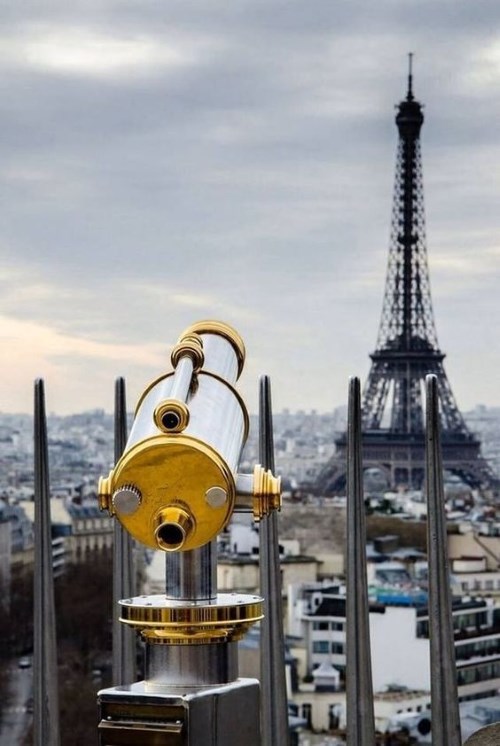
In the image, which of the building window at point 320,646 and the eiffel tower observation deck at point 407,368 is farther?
the eiffel tower observation deck at point 407,368

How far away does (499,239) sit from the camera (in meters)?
40.7

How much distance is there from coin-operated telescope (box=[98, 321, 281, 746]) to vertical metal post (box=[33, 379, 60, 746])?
216cm

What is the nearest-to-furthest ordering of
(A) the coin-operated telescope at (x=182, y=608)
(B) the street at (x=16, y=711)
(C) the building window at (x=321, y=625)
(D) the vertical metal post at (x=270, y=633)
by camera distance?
1. (A) the coin-operated telescope at (x=182, y=608)
2. (D) the vertical metal post at (x=270, y=633)
3. (B) the street at (x=16, y=711)
4. (C) the building window at (x=321, y=625)

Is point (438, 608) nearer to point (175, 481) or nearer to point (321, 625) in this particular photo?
point (175, 481)

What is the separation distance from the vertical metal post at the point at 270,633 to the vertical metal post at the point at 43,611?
0.48 m

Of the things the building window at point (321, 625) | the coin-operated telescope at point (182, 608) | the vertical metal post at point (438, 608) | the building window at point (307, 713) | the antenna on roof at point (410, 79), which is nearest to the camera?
the coin-operated telescope at point (182, 608)

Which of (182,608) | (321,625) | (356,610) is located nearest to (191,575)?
(182,608)

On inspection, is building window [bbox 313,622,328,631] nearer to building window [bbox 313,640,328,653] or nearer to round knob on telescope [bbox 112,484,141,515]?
building window [bbox 313,640,328,653]

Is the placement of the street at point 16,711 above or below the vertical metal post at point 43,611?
below

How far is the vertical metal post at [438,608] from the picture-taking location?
356 cm

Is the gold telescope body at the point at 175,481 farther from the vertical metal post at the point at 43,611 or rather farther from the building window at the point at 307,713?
the building window at the point at 307,713

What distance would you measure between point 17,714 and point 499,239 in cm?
2755

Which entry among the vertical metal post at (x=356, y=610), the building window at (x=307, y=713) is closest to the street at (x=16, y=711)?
the building window at (x=307, y=713)

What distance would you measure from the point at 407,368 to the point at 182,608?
127ft
